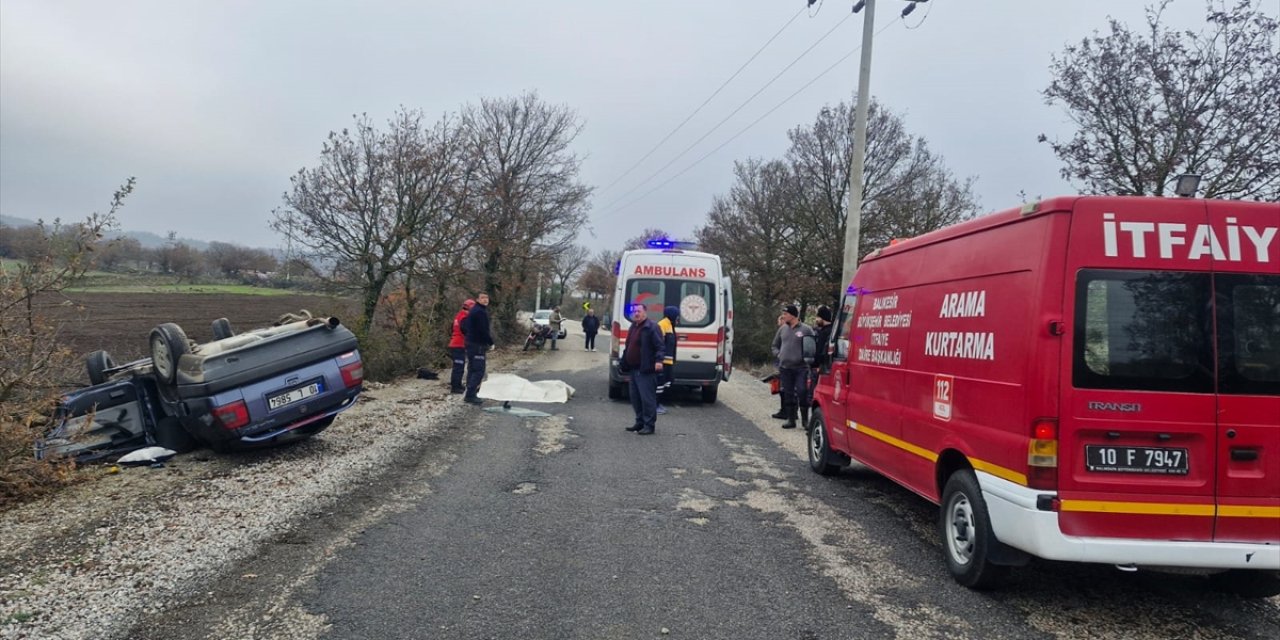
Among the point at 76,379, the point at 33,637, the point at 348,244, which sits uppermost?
the point at 348,244

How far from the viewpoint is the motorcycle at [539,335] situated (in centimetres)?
3306

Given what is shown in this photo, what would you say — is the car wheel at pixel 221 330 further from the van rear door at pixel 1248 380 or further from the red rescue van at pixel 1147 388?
the van rear door at pixel 1248 380

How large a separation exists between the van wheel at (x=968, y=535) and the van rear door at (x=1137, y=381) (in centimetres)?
53

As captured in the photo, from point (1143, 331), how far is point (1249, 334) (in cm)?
52

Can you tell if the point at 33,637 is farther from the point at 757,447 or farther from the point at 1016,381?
the point at 757,447

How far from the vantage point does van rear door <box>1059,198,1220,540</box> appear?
3908 mm

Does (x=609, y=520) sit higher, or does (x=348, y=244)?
(x=348, y=244)

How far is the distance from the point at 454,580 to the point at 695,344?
361 inches

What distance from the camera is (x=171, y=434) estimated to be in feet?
25.6

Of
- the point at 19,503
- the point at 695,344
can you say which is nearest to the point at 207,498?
the point at 19,503

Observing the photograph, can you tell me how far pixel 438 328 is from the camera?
20.2 metres

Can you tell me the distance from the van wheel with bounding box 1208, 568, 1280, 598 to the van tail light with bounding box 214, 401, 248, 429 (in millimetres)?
7672

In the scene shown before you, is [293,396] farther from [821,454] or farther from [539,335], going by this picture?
[539,335]

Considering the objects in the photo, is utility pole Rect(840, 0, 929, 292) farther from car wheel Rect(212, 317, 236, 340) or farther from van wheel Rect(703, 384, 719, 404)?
car wheel Rect(212, 317, 236, 340)
